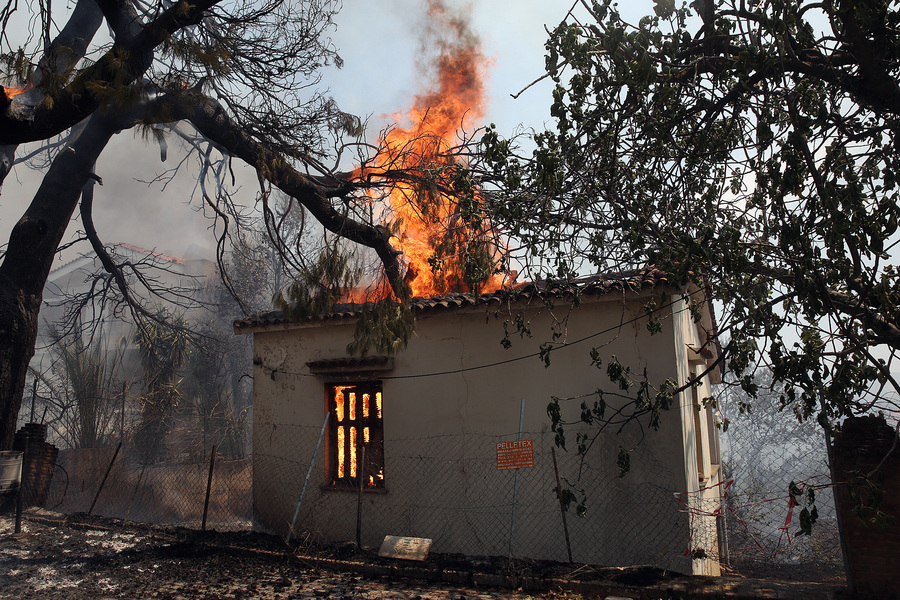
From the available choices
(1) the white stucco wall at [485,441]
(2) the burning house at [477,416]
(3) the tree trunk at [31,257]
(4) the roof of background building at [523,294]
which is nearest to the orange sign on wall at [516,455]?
(2) the burning house at [477,416]

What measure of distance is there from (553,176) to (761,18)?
1.83m

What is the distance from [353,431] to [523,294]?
3933 mm

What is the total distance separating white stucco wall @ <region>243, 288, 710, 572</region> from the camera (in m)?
7.20

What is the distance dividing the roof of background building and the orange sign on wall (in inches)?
71.3

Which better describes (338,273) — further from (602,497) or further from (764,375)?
(764,375)

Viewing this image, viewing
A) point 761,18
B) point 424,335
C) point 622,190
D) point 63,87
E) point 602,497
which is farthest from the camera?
point 424,335

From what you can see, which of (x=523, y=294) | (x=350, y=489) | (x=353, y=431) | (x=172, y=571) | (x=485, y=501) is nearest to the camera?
(x=172, y=571)

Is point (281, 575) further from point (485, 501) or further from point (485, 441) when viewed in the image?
point (485, 441)

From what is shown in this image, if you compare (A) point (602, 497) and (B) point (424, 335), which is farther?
(B) point (424, 335)

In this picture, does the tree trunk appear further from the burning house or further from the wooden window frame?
the wooden window frame

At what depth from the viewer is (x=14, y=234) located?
414 inches

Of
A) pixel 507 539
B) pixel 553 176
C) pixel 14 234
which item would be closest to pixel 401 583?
pixel 507 539

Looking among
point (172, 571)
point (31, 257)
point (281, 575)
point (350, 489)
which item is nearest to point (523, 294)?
point (350, 489)

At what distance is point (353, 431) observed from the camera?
31.5ft
